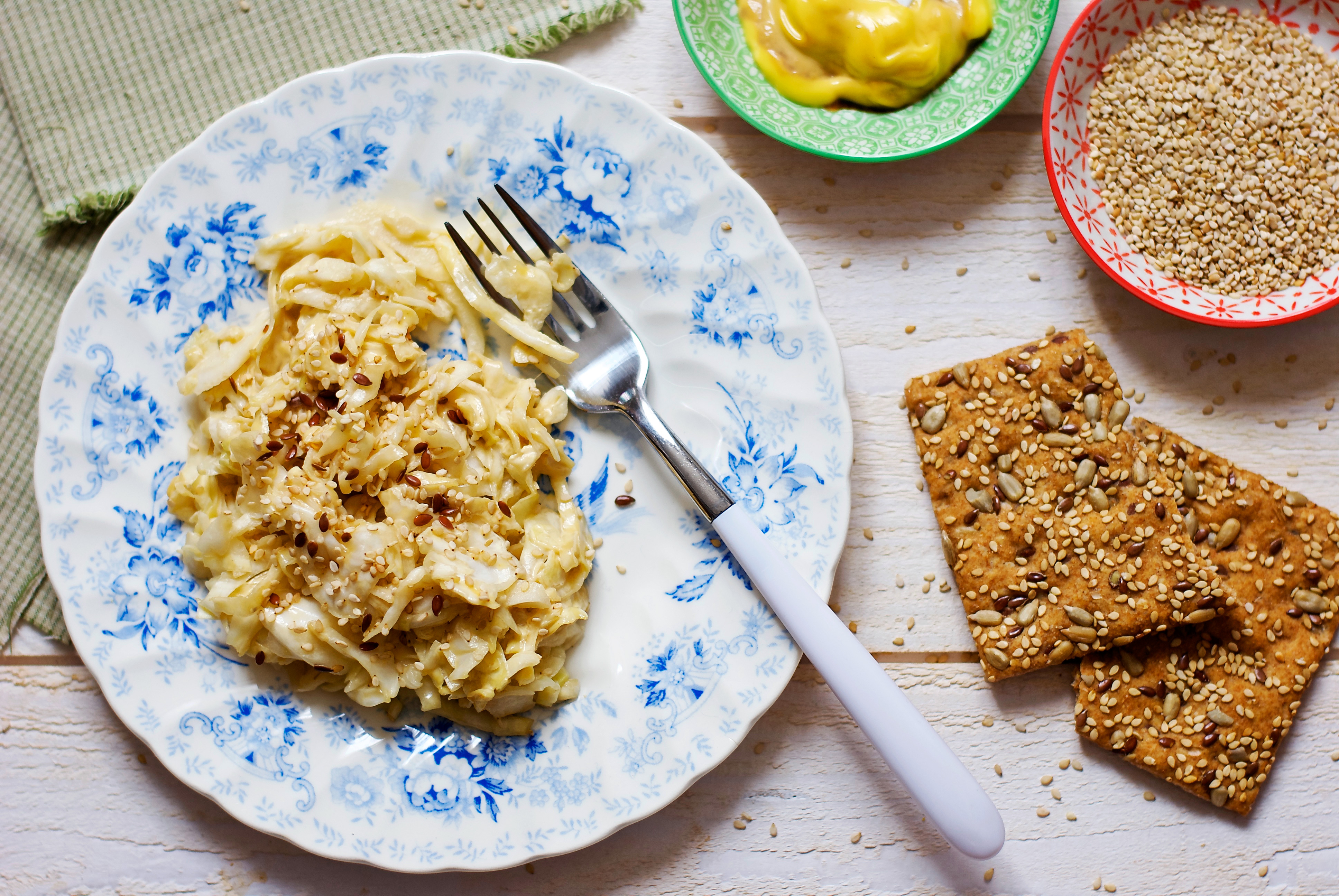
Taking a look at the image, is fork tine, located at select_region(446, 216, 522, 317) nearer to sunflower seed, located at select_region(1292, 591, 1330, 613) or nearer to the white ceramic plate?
the white ceramic plate

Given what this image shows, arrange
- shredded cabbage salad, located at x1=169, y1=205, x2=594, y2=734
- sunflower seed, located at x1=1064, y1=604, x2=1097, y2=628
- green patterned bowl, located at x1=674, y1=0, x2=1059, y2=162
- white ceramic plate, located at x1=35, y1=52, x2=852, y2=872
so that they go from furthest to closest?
green patterned bowl, located at x1=674, y1=0, x2=1059, y2=162
sunflower seed, located at x1=1064, y1=604, x2=1097, y2=628
white ceramic plate, located at x1=35, y1=52, x2=852, y2=872
shredded cabbage salad, located at x1=169, y1=205, x2=594, y2=734

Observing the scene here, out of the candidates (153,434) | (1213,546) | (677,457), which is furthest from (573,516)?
(1213,546)

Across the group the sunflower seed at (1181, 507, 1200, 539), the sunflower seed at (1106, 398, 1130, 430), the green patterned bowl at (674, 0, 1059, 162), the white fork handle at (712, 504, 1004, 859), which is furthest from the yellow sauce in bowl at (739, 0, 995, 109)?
the sunflower seed at (1181, 507, 1200, 539)

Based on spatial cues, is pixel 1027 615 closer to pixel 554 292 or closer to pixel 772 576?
pixel 772 576

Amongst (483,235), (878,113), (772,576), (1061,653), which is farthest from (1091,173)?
(483,235)

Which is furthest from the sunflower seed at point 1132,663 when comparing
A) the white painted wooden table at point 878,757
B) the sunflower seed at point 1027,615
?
the sunflower seed at point 1027,615
